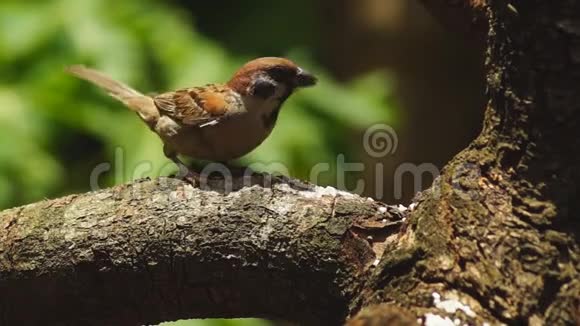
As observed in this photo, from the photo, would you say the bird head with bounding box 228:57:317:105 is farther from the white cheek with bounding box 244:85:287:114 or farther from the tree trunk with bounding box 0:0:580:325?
the tree trunk with bounding box 0:0:580:325

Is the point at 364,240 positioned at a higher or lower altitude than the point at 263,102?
lower

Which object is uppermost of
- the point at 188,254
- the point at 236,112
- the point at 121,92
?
the point at 121,92

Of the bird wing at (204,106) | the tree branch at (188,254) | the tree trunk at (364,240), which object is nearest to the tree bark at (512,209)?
the tree trunk at (364,240)

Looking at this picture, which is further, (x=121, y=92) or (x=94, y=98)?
(x=94, y=98)

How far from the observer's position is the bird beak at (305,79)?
3180 mm

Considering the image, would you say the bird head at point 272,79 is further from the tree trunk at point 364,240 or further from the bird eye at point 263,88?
the tree trunk at point 364,240

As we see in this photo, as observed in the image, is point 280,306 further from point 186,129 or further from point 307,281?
point 186,129

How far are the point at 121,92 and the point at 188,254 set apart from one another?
1.93m

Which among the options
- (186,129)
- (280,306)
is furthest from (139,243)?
(186,129)

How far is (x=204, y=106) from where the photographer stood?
131 inches

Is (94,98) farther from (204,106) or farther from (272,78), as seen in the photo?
(272,78)

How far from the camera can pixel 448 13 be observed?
2.70 m

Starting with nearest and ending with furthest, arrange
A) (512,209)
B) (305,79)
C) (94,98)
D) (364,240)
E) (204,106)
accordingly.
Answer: (512,209) → (364,240) → (305,79) → (204,106) → (94,98)

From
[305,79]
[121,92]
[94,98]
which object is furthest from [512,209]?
[94,98]
